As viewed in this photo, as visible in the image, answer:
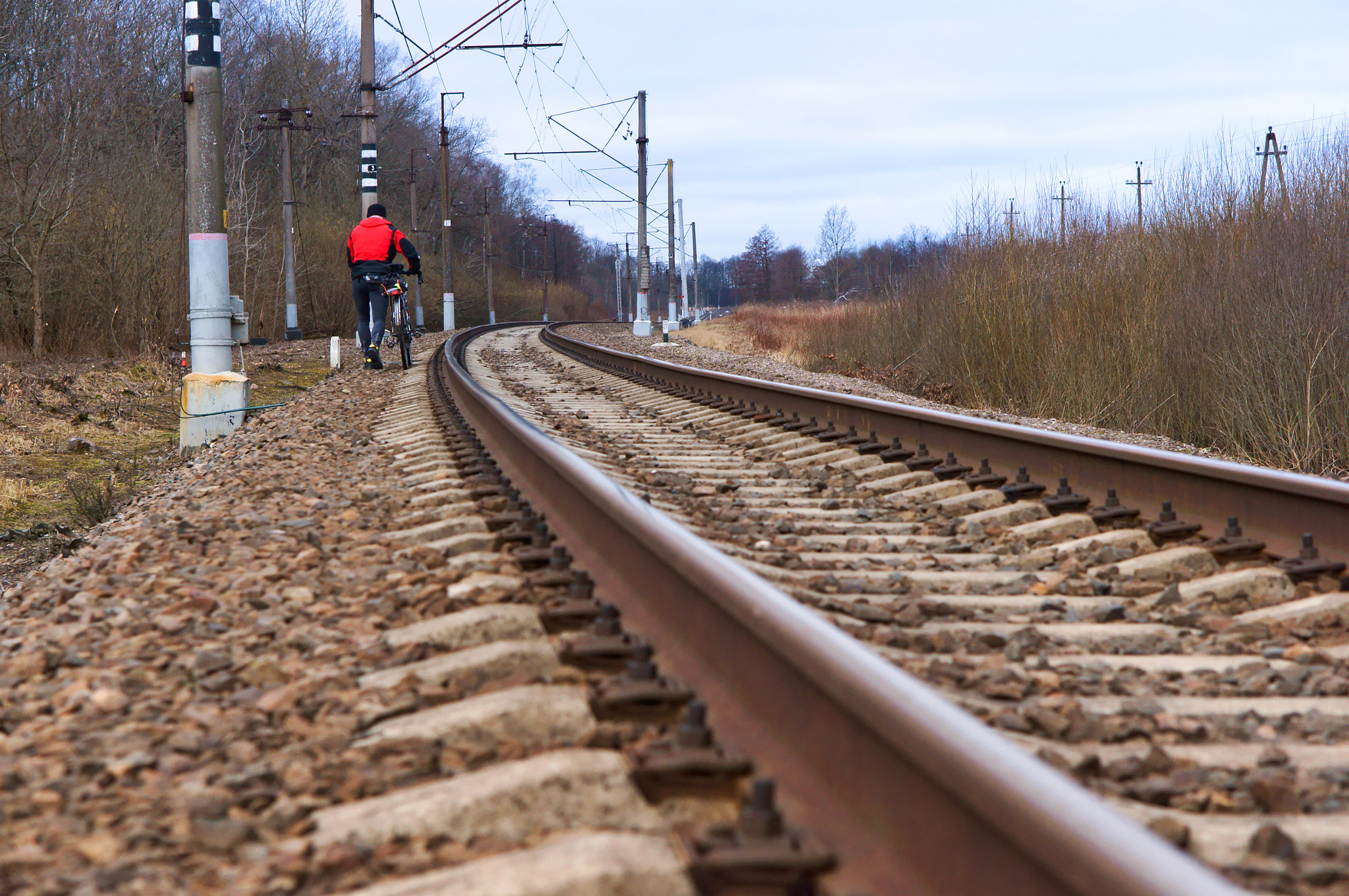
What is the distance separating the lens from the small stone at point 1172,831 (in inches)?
72.1

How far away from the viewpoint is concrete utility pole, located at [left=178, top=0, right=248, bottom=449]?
31.8 feet

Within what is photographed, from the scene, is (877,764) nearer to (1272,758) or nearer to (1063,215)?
(1272,758)

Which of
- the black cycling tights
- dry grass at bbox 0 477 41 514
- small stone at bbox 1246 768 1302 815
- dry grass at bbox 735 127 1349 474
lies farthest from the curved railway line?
the black cycling tights

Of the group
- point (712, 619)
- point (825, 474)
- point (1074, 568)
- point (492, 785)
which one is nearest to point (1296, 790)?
point (712, 619)

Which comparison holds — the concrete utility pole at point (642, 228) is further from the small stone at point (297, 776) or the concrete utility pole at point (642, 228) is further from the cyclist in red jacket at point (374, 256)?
the small stone at point (297, 776)

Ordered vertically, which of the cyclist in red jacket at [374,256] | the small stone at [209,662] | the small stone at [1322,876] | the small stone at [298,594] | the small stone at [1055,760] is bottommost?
the small stone at [1322,876]

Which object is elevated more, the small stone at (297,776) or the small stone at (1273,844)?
the small stone at (297,776)

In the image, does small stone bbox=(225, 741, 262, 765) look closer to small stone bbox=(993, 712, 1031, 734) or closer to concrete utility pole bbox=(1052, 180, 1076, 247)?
small stone bbox=(993, 712, 1031, 734)

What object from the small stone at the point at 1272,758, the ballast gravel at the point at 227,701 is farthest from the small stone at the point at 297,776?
the small stone at the point at 1272,758

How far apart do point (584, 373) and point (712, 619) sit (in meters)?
12.0

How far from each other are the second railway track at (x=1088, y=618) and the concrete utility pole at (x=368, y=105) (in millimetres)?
16394

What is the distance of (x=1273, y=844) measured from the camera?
182 centimetres

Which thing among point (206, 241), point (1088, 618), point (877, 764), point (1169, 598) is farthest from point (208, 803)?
point (206, 241)

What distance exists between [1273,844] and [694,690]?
1013 millimetres
